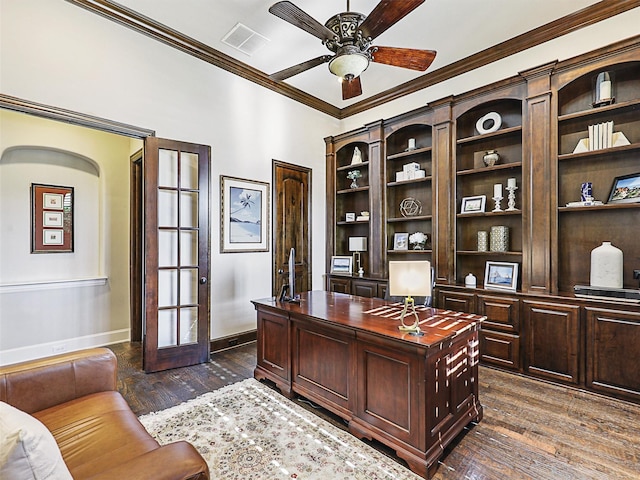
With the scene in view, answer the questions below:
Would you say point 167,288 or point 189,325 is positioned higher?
point 167,288

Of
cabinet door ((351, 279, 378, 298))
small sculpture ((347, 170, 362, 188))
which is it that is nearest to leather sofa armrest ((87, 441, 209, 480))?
cabinet door ((351, 279, 378, 298))

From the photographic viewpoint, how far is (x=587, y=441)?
212 cm

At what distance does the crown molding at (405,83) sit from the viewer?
9.57 ft

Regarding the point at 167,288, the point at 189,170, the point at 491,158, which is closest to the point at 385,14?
the point at 491,158

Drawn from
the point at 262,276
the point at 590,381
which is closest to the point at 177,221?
the point at 262,276

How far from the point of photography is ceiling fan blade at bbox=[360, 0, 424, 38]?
2018 mm

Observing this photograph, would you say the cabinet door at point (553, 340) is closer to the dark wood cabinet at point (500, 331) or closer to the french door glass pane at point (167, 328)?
the dark wood cabinet at point (500, 331)

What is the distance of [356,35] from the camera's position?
7.77 ft

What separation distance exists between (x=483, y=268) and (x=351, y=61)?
2915mm

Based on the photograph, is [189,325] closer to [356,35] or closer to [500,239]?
[356,35]

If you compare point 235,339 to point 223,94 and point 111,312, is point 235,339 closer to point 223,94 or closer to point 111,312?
point 111,312

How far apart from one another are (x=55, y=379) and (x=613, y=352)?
4045mm

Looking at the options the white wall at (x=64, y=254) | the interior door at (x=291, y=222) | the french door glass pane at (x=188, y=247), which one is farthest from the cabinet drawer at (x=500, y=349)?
the white wall at (x=64, y=254)

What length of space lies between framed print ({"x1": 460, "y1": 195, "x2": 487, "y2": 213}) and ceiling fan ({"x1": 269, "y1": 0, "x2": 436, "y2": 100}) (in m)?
1.82
